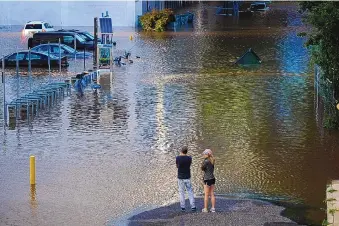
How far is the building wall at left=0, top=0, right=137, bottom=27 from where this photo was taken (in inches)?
3012

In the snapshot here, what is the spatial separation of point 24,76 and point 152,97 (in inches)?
370

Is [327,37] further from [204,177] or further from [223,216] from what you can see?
[223,216]

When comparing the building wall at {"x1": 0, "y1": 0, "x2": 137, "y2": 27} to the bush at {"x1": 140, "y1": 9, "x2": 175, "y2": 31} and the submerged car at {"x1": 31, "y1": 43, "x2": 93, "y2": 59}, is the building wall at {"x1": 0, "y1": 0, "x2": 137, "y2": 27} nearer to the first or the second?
the bush at {"x1": 140, "y1": 9, "x2": 175, "y2": 31}

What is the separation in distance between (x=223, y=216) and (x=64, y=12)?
6075 centimetres

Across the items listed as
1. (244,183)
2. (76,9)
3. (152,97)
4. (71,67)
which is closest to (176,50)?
(71,67)

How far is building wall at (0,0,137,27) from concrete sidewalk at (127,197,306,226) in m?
58.1

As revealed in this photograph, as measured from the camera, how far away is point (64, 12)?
77062 millimetres

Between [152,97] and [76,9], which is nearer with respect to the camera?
[152,97]

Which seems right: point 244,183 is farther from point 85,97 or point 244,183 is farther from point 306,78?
point 306,78

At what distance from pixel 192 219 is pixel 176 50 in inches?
1448

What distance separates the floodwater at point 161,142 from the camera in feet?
65.5

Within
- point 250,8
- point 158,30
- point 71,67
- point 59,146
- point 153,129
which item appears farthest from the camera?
point 250,8

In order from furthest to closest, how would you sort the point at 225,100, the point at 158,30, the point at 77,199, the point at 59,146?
the point at 158,30, the point at 225,100, the point at 59,146, the point at 77,199

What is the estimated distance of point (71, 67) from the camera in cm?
4588
